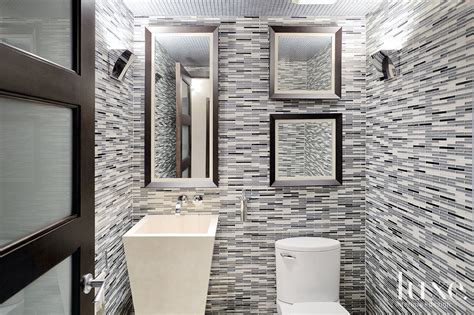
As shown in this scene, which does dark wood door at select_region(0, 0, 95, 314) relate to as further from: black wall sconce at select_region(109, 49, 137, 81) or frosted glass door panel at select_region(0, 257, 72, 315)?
black wall sconce at select_region(109, 49, 137, 81)

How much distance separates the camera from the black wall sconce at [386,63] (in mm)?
2152

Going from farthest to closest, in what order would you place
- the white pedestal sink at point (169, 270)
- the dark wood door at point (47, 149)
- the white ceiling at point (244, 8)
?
1. the white ceiling at point (244, 8)
2. the white pedestal sink at point (169, 270)
3. the dark wood door at point (47, 149)

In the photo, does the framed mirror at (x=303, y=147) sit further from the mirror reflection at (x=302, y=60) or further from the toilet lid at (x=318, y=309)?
the toilet lid at (x=318, y=309)

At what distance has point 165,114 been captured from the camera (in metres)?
2.60

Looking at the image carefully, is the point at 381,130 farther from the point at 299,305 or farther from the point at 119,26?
the point at 119,26

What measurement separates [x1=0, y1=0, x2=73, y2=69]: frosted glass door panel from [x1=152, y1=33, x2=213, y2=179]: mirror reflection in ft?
4.88

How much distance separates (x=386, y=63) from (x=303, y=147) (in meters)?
0.74

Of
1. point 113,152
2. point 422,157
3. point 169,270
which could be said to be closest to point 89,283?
point 169,270

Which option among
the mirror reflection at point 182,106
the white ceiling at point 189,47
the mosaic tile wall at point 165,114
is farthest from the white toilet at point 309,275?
the white ceiling at point 189,47

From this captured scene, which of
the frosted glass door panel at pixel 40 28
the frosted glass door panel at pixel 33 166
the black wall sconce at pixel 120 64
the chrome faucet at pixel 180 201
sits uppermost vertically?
the black wall sconce at pixel 120 64

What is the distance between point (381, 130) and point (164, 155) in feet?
4.65

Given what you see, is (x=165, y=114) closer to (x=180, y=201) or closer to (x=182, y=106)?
(x=182, y=106)

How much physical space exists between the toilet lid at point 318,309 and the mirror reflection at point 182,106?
1.02m

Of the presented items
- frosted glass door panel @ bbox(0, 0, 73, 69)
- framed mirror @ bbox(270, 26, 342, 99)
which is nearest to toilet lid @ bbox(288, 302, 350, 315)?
framed mirror @ bbox(270, 26, 342, 99)
